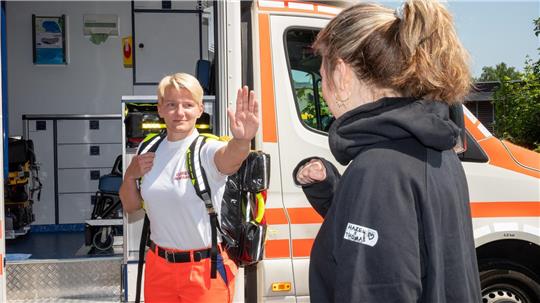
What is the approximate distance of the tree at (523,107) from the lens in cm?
1144

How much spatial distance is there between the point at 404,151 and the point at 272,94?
8.85 feet

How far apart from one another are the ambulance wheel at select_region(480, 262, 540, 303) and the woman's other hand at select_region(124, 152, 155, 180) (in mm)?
2553

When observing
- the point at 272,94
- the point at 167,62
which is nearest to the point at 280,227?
the point at 272,94

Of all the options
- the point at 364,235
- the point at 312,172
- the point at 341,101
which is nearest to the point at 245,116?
the point at 312,172

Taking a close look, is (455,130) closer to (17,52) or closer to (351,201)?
(351,201)

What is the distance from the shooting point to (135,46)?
7398 mm

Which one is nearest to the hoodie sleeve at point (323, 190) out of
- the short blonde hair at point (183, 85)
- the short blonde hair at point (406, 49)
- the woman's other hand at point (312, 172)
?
the woman's other hand at point (312, 172)

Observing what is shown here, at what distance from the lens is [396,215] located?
4.10ft

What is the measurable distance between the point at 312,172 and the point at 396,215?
0.52 metres

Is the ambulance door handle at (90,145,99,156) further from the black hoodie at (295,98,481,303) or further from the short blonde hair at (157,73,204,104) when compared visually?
the black hoodie at (295,98,481,303)

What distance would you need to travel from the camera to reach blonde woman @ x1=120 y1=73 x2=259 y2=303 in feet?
8.89

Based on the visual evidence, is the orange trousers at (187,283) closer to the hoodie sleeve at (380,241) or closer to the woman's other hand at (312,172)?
the woman's other hand at (312,172)

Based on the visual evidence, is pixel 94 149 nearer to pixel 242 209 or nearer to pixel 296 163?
pixel 296 163

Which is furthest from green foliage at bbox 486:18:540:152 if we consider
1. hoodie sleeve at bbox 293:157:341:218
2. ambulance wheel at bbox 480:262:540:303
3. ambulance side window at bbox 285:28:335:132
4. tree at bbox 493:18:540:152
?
hoodie sleeve at bbox 293:157:341:218
